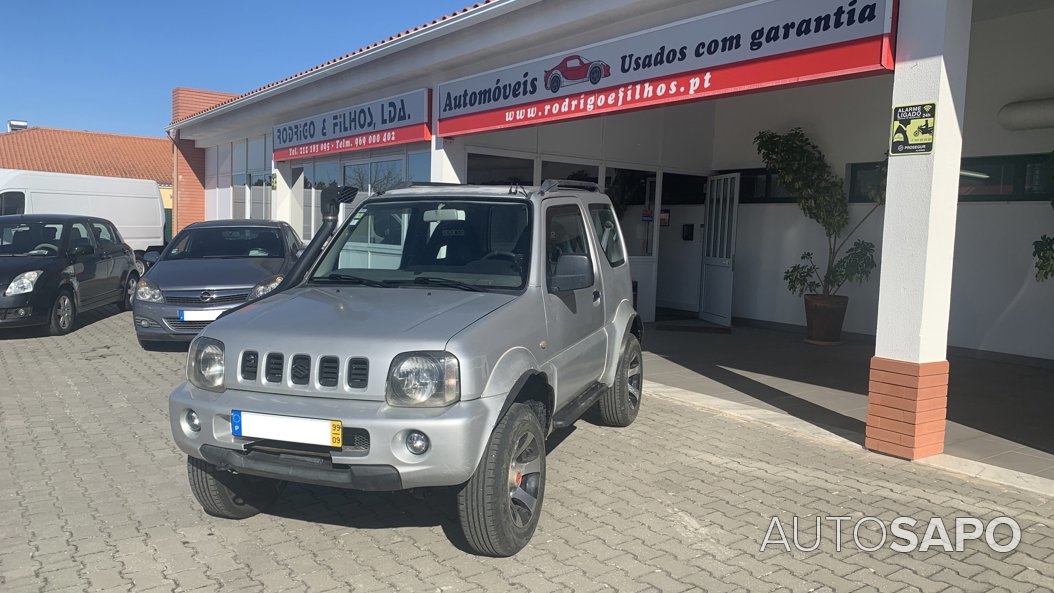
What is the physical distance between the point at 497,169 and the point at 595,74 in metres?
3.27

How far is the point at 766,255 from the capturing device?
12062 millimetres

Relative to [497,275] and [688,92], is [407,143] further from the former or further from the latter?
[497,275]

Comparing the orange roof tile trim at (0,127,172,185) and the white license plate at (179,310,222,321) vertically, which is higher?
the orange roof tile trim at (0,127,172,185)

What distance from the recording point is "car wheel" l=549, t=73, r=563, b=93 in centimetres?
855

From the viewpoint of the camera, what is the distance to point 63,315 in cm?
1038

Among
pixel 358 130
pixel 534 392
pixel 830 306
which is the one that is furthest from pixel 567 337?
pixel 358 130

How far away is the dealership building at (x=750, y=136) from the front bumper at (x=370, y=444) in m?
3.54

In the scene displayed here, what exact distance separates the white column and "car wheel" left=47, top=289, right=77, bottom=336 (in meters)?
10.0

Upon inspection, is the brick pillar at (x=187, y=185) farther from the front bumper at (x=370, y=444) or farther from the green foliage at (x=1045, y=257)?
the green foliage at (x=1045, y=257)

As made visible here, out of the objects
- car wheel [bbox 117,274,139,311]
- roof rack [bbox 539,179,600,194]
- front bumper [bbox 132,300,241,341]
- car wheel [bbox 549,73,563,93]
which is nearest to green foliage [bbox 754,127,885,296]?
car wheel [bbox 549,73,563,93]

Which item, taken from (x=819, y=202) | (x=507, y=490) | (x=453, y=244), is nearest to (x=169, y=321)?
(x=453, y=244)

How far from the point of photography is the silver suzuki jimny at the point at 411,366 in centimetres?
338

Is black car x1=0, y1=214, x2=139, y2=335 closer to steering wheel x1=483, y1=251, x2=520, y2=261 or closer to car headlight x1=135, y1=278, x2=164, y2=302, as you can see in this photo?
car headlight x1=135, y1=278, x2=164, y2=302

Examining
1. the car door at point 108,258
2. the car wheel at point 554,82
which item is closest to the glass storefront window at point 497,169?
the car wheel at point 554,82
